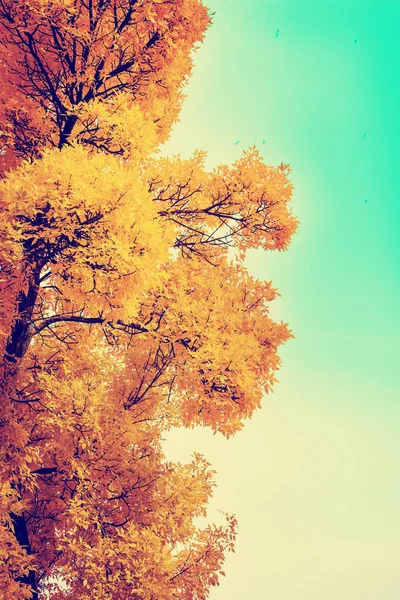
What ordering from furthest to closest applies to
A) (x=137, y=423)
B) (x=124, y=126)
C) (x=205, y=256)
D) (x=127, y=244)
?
(x=137, y=423)
(x=205, y=256)
(x=124, y=126)
(x=127, y=244)

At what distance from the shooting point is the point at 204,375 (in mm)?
7574

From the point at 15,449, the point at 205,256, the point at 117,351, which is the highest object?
the point at 205,256

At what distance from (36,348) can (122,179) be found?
4.46m

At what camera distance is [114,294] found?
6.80m

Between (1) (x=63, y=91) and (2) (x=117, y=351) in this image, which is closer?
(1) (x=63, y=91)

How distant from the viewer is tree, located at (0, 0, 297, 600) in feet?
21.9

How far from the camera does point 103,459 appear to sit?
889 centimetres

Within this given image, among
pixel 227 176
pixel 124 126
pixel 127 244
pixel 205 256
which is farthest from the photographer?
pixel 205 256

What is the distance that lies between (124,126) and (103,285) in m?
2.06

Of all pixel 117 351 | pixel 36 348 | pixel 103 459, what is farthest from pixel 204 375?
pixel 36 348

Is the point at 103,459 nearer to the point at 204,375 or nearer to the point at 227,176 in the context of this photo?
the point at 204,375

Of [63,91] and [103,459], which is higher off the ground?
[63,91]

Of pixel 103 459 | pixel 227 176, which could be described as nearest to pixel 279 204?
pixel 227 176

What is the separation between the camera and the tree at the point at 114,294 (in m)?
6.67
